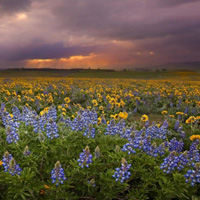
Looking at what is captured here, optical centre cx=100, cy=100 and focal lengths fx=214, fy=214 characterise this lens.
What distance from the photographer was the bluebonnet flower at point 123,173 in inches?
104

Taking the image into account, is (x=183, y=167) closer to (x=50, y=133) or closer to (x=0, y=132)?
(x=50, y=133)

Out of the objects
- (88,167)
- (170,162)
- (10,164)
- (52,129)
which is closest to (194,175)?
(170,162)

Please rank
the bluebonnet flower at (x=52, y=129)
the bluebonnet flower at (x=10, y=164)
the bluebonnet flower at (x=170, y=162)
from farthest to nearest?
the bluebonnet flower at (x=52, y=129)
the bluebonnet flower at (x=170, y=162)
the bluebonnet flower at (x=10, y=164)

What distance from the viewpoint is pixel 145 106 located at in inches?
467

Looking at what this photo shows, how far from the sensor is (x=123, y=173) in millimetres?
2637

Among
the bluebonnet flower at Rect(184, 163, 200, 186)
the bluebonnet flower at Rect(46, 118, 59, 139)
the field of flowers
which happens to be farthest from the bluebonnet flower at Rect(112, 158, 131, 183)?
the bluebonnet flower at Rect(46, 118, 59, 139)

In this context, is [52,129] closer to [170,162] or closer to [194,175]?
[170,162]

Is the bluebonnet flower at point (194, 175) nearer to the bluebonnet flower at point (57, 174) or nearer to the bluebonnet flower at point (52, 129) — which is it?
the bluebonnet flower at point (57, 174)

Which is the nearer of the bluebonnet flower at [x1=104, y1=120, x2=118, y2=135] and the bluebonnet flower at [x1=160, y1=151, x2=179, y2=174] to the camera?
the bluebonnet flower at [x1=160, y1=151, x2=179, y2=174]

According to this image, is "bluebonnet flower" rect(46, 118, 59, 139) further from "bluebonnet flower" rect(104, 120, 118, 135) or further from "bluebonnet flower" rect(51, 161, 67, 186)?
"bluebonnet flower" rect(104, 120, 118, 135)

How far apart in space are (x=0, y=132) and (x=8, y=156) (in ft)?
4.56

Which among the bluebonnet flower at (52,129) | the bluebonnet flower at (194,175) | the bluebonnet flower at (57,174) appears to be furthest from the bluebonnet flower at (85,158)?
the bluebonnet flower at (194,175)

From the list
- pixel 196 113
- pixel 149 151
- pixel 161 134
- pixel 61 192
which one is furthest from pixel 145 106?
pixel 61 192

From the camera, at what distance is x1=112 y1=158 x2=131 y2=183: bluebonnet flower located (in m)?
2.63
